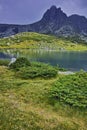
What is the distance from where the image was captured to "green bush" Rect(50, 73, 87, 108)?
83.0ft

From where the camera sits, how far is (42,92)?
28.3 m

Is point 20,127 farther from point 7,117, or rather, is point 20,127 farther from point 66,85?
point 66,85

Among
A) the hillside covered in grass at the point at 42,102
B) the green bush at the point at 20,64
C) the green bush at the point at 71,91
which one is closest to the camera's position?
the hillside covered in grass at the point at 42,102

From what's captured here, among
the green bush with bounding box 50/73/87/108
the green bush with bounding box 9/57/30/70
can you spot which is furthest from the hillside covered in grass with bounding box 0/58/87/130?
the green bush with bounding box 9/57/30/70

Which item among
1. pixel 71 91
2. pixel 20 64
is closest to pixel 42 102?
pixel 71 91

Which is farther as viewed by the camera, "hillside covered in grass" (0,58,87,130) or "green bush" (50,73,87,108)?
"green bush" (50,73,87,108)

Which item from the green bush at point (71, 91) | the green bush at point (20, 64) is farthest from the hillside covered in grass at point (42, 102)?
the green bush at point (20, 64)

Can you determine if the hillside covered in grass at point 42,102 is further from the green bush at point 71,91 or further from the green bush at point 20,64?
the green bush at point 20,64

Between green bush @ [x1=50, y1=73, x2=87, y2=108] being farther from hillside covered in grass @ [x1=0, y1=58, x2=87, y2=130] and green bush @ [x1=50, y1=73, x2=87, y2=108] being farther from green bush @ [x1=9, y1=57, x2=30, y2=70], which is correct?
green bush @ [x1=9, y1=57, x2=30, y2=70]

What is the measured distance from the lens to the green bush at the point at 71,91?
996 inches

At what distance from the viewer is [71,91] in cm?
2723

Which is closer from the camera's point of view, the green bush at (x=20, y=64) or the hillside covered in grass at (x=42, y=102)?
the hillside covered in grass at (x=42, y=102)

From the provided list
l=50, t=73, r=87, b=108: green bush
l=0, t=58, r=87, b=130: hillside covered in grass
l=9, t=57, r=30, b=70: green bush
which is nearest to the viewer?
l=0, t=58, r=87, b=130: hillside covered in grass

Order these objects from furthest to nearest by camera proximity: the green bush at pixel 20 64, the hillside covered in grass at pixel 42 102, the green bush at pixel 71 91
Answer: the green bush at pixel 20 64
the green bush at pixel 71 91
the hillside covered in grass at pixel 42 102
